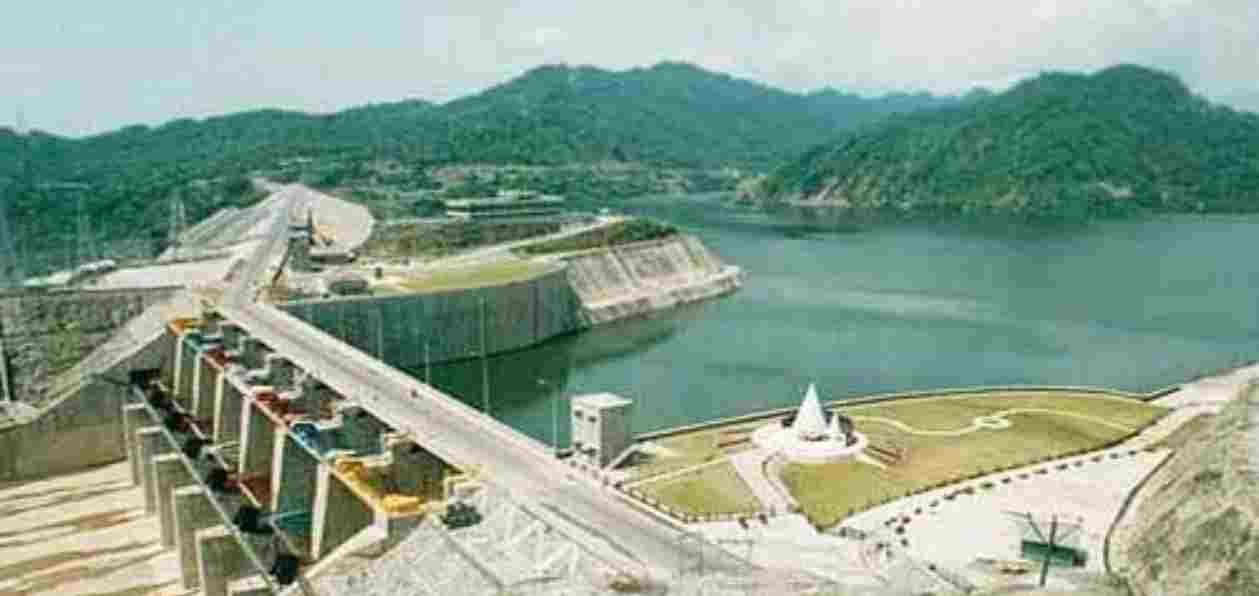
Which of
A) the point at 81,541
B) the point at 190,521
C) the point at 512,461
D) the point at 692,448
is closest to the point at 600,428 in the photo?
the point at 692,448

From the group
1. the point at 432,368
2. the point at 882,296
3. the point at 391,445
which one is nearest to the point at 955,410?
the point at 391,445

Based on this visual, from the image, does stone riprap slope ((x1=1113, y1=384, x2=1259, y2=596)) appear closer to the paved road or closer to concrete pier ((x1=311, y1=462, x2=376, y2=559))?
the paved road

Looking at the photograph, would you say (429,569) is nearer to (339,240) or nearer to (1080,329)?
(1080,329)

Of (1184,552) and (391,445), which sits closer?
(1184,552)

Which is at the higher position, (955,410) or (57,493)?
(955,410)

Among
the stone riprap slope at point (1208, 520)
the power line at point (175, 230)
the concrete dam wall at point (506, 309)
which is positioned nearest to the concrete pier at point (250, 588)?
the stone riprap slope at point (1208, 520)
